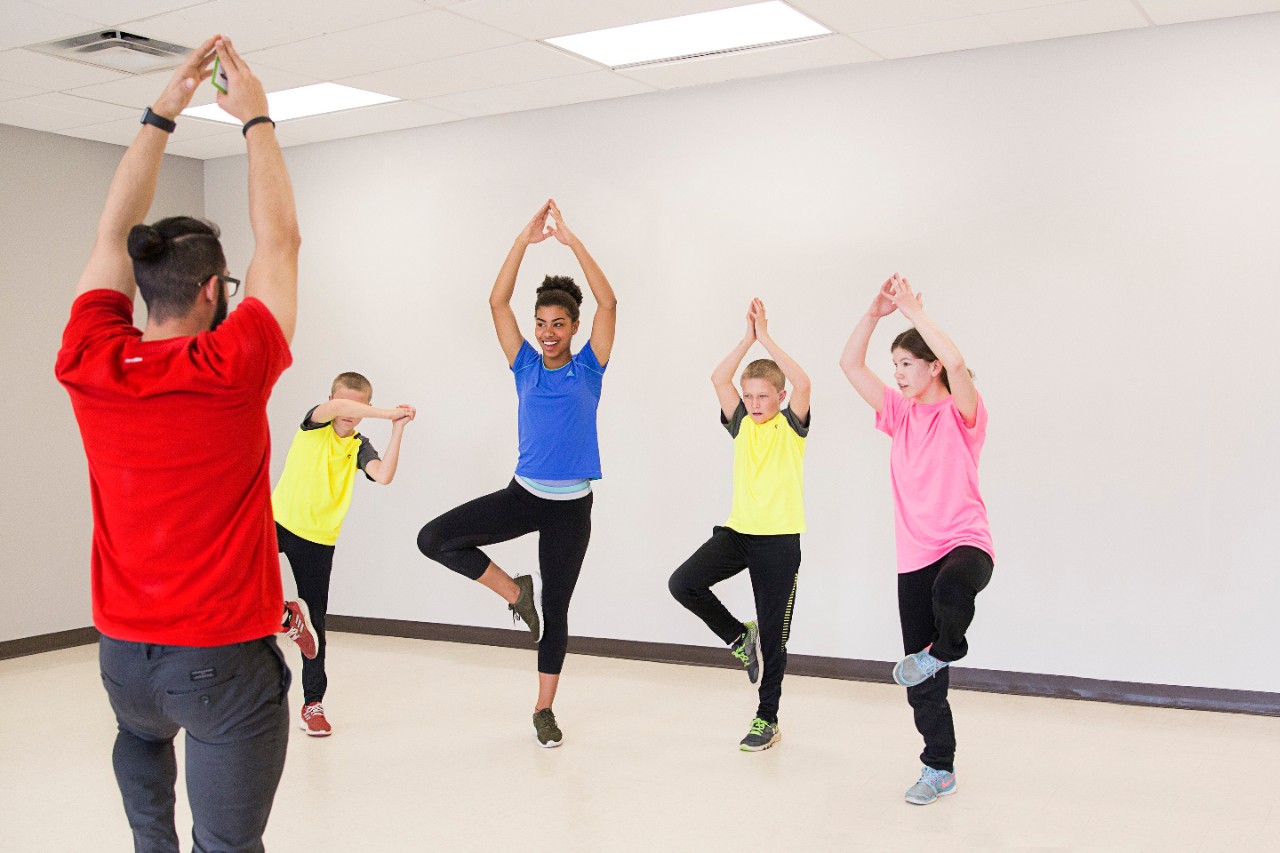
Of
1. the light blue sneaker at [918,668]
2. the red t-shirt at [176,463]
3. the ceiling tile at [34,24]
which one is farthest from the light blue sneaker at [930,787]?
the ceiling tile at [34,24]

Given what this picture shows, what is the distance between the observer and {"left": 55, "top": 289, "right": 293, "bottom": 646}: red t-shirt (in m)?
1.83

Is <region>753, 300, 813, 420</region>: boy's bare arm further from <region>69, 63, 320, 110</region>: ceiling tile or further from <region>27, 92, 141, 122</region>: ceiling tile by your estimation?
<region>27, 92, 141, 122</region>: ceiling tile

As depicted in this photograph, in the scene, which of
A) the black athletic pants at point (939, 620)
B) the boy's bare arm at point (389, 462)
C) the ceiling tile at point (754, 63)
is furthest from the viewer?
the ceiling tile at point (754, 63)

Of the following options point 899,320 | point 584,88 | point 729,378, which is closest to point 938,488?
point 729,378

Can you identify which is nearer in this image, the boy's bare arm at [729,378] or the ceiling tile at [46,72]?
the boy's bare arm at [729,378]

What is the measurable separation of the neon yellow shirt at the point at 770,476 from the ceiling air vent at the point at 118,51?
2.80 metres

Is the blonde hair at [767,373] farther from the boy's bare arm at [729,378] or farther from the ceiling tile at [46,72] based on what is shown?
the ceiling tile at [46,72]

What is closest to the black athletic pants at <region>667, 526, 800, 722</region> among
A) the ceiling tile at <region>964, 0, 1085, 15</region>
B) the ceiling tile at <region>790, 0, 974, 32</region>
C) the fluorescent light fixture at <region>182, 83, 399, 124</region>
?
the ceiling tile at <region>790, 0, 974, 32</region>

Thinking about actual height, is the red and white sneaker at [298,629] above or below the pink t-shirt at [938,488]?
below

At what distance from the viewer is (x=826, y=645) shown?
552 centimetres

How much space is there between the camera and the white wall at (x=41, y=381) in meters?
6.37

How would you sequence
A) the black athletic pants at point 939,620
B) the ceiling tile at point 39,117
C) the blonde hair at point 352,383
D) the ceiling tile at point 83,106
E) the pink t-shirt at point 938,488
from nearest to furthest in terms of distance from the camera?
1. the black athletic pants at point 939,620
2. the pink t-shirt at point 938,488
3. the blonde hair at point 352,383
4. the ceiling tile at point 83,106
5. the ceiling tile at point 39,117

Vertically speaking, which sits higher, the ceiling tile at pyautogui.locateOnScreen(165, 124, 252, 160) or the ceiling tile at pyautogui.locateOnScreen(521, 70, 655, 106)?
the ceiling tile at pyautogui.locateOnScreen(521, 70, 655, 106)

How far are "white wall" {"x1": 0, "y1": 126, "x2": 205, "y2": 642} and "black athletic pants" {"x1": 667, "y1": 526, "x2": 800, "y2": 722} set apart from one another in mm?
3919
